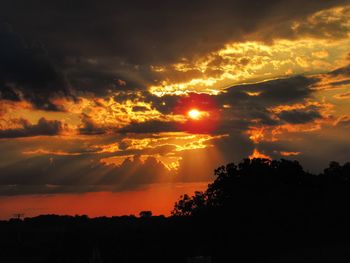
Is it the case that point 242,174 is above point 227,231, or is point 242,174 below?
above

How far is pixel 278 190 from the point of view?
3145 inches

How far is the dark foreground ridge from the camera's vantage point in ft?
243

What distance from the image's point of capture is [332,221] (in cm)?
7781

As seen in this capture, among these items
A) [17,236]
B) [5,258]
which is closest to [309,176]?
[5,258]

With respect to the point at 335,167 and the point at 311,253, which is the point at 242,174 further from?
the point at 335,167

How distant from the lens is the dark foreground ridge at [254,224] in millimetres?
74062

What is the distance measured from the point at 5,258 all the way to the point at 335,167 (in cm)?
6890

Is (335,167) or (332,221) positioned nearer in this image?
(332,221)

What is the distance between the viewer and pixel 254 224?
75625mm

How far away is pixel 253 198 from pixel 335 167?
35.1 metres

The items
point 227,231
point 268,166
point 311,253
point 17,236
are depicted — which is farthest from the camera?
point 17,236

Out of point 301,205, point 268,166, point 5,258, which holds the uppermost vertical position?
point 268,166

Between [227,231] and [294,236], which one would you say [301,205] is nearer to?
[294,236]

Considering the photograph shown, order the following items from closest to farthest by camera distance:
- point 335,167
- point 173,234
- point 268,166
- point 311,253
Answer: point 311,253
point 173,234
point 268,166
point 335,167
